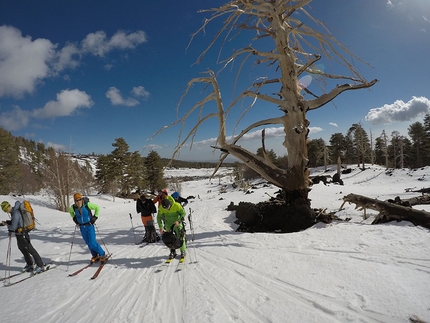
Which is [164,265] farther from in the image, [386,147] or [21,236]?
[386,147]

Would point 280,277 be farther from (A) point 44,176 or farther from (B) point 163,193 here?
(A) point 44,176

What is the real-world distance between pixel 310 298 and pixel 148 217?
5654 millimetres

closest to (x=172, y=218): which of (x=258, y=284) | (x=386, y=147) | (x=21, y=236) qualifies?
(x=258, y=284)

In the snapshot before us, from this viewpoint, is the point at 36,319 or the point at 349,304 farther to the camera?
the point at 36,319

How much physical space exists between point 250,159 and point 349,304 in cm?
451

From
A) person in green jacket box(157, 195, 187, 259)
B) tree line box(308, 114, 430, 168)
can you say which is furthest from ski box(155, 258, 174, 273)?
tree line box(308, 114, 430, 168)

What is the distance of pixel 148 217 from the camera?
703 centimetres

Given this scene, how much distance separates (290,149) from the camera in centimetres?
632

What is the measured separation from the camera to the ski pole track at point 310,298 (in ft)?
7.65

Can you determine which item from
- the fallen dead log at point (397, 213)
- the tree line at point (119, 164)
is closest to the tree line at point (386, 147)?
the tree line at point (119, 164)

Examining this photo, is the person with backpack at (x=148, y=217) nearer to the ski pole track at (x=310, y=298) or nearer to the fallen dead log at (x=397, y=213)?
the ski pole track at (x=310, y=298)

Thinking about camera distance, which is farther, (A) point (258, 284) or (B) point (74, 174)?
(B) point (74, 174)

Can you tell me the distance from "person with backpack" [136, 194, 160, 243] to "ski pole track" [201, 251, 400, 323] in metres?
4.00

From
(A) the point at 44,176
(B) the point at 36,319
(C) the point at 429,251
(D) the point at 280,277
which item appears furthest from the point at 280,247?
(A) the point at 44,176
